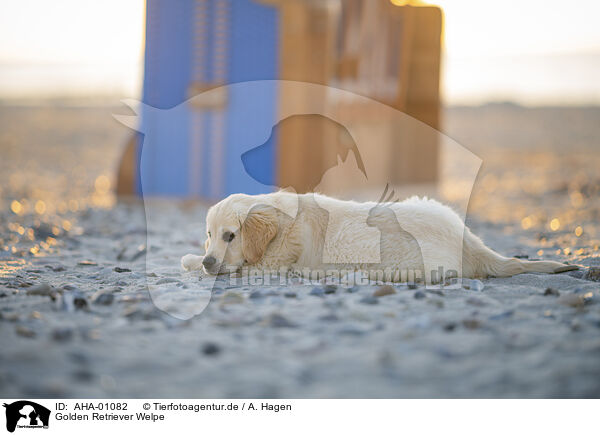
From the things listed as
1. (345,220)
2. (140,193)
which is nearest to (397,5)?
(140,193)

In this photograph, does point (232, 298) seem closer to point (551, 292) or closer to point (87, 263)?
point (87, 263)

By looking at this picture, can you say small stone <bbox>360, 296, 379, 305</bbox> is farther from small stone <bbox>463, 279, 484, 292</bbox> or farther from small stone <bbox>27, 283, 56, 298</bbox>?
small stone <bbox>27, 283, 56, 298</bbox>

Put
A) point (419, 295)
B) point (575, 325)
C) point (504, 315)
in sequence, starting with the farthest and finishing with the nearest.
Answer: point (419, 295) → point (504, 315) → point (575, 325)

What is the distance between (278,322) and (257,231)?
1.49 meters

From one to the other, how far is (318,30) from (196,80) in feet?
7.79

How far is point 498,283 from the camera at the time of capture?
4.77m

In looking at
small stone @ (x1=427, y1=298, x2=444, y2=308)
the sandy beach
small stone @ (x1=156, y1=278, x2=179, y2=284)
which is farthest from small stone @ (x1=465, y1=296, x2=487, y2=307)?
small stone @ (x1=156, y1=278, x2=179, y2=284)

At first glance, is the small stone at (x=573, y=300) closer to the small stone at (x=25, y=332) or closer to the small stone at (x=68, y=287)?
the small stone at (x=25, y=332)

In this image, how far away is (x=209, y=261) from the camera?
193 inches

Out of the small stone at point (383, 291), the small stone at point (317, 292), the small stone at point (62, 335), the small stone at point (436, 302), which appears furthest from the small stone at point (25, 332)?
the small stone at point (436, 302)
